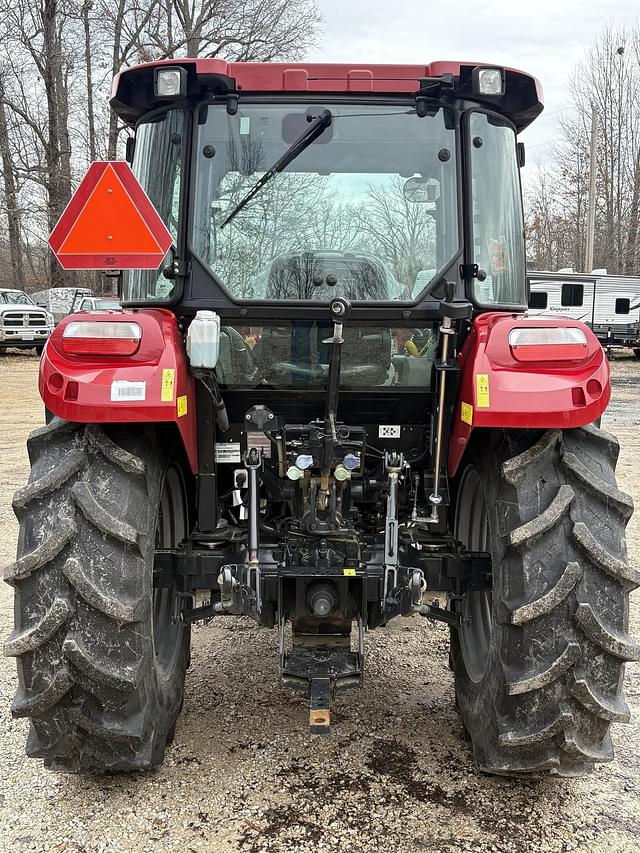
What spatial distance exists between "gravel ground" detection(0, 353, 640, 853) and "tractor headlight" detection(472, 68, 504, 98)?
2.65 m

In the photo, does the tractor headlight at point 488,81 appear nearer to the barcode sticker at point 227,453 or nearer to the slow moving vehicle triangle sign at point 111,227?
the slow moving vehicle triangle sign at point 111,227

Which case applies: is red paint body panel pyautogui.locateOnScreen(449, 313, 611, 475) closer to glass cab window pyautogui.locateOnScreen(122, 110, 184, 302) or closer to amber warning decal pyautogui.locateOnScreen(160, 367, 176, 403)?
amber warning decal pyautogui.locateOnScreen(160, 367, 176, 403)

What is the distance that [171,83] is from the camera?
10.2 ft

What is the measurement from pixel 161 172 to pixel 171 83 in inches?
14.0

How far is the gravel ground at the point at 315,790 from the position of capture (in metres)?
2.69

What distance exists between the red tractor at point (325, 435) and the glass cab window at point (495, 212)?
0.04 ft

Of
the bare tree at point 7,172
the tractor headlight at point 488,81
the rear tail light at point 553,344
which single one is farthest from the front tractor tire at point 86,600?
the bare tree at point 7,172

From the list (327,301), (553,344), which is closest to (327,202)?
(327,301)

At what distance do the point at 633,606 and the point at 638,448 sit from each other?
625 centimetres

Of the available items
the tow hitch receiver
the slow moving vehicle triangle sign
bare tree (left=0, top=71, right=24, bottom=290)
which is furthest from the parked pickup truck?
the tow hitch receiver

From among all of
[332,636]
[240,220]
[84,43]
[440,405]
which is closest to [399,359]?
[440,405]

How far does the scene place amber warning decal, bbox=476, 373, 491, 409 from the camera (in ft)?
8.93

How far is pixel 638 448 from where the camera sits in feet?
35.7

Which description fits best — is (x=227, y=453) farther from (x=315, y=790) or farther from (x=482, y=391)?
(x=315, y=790)
